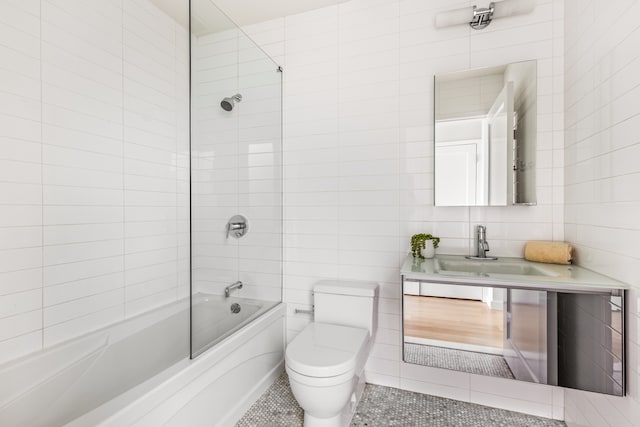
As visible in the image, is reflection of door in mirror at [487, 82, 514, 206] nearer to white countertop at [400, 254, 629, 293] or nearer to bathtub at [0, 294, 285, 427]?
white countertop at [400, 254, 629, 293]

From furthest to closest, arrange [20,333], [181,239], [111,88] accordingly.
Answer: [181,239], [111,88], [20,333]

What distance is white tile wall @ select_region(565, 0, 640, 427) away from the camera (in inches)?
45.5

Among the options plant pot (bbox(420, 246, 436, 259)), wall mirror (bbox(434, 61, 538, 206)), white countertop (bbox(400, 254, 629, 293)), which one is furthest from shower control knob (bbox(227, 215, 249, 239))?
wall mirror (bbox(434, 61, 538, 206))

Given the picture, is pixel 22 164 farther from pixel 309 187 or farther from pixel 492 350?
pixel 492 350

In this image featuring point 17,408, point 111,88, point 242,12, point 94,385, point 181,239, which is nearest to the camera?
point 17,408

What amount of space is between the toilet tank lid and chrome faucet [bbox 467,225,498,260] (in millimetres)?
596

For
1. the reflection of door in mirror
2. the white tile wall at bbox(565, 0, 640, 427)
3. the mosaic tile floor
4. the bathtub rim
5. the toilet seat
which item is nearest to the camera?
the bathtub rim

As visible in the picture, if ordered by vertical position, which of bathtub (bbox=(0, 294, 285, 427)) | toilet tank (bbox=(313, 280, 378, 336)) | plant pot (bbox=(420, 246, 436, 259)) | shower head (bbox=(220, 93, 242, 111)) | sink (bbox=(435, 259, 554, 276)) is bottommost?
bathtub (bbox=(0, 294, 285, 427))

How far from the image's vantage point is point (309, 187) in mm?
2189

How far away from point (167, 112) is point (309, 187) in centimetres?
115

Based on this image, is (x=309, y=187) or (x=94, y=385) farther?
(x=309, y=187)

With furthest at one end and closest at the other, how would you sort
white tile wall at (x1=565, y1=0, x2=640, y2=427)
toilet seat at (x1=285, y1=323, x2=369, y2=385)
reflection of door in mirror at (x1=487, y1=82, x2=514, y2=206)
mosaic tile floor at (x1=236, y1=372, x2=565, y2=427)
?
reflection of door in mirror at (x1=487, y1=82, x2=514, y2=206), mosaic tile floor at (x1=236, y1=372, x2=565, y2=427), toilet seat at (x1=285, y1=323, x2=369, y2=385), white tile wall at (x1=565, y1=0, x2=640, y2=427)

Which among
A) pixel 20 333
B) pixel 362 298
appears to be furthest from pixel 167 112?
pixel 362 298

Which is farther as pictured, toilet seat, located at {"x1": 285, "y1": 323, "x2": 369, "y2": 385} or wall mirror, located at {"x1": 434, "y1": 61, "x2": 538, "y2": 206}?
wall mirror, located at {"x1": 434, "y1": 61, "x2": 538, "y2": 206}
